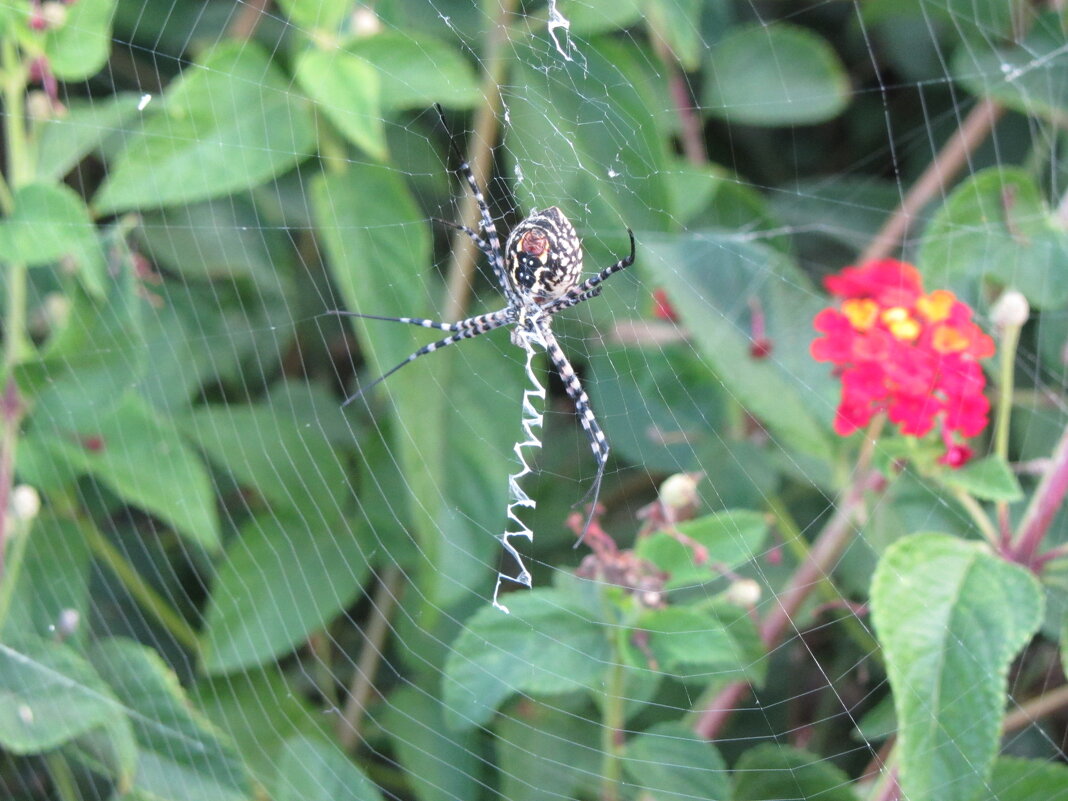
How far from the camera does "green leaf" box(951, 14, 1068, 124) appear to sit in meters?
2.44

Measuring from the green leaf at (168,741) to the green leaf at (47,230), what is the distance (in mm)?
697

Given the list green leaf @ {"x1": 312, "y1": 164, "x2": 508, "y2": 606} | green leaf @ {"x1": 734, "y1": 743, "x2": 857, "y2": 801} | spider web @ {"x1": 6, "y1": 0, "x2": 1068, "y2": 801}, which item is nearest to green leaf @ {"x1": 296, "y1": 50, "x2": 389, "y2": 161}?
spider web @ {"x1": 6, "y1": 0, "x2": 1068, "y2": 801}

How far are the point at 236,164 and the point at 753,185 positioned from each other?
142 centimetres

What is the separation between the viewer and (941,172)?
2.57 m

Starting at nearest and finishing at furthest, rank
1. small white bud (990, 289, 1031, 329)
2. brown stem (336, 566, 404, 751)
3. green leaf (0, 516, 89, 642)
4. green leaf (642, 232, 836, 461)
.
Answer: small white bud (990, 289, 1031, 329) < green leaf (642, 232, 836, 461) < green leaf (0, 516, 89, 642) < brown stem (336, 566, 404, 751)

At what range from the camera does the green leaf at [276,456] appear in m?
2.13

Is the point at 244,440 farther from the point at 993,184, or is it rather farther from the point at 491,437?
the point at 993,184

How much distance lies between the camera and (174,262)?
2.37 meters

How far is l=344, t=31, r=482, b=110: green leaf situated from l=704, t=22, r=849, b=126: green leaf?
2.69 ft

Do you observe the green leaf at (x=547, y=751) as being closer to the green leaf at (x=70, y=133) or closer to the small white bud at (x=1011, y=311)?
the small white bud at (x=1011, y=311)

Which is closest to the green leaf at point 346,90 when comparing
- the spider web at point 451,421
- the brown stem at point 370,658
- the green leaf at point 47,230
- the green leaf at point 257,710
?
the spider web at point 451,421

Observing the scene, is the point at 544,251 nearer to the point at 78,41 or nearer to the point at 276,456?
the point at 276,456

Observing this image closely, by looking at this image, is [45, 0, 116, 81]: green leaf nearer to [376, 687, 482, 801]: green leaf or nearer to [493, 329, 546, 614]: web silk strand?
[493, 329, 546, 614]: web silk strand

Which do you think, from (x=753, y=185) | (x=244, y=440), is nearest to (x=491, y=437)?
(x=244, y=440)
